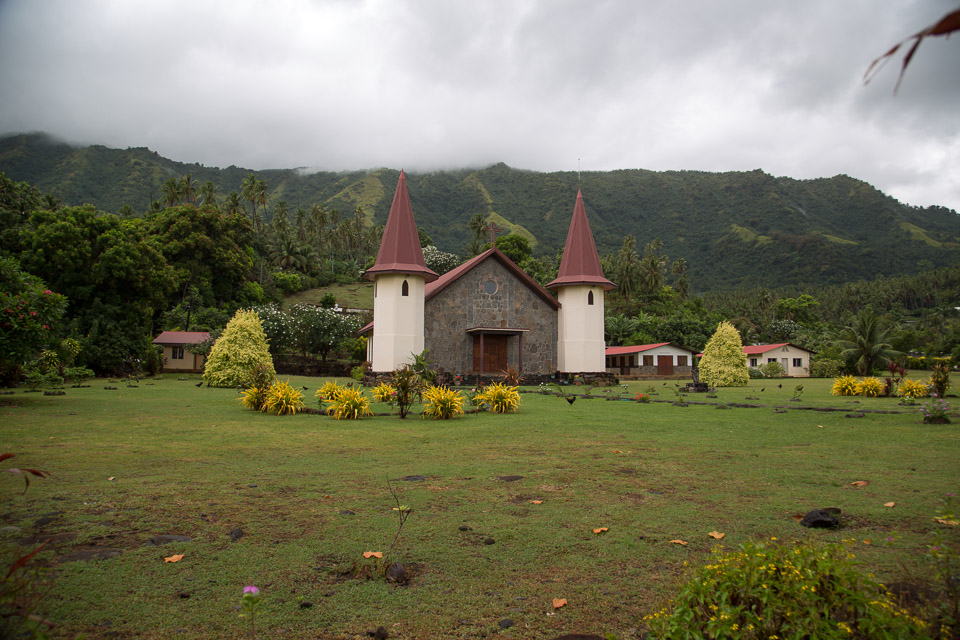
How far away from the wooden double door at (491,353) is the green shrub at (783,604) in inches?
959

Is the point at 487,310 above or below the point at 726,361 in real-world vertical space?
above

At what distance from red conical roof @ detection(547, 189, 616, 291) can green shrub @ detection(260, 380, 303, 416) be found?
1713 cm

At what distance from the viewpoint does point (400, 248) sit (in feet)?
83.9

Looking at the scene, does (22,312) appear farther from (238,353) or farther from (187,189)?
(187,189)

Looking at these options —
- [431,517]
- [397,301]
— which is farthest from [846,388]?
[431,517]

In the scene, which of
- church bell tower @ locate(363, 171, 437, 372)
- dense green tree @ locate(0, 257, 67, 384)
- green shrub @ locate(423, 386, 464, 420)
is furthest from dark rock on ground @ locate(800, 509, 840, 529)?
church bell tower @ locate(363, 171, 437, 372)

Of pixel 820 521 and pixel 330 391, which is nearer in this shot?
pixel 820 521

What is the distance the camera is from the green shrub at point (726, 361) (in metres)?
26.3

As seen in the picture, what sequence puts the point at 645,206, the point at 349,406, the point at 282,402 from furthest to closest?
the point at 645,206
the point at 282,402
the point at 349,406

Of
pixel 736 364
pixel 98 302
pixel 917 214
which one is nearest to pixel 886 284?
pixel 917 214

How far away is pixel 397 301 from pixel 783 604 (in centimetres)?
2317

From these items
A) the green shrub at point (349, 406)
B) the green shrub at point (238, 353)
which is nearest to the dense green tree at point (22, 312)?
the green shrub at point (349, 406)

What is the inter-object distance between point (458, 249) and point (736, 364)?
268ft

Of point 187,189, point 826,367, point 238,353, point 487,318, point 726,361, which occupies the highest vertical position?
point 187,189
